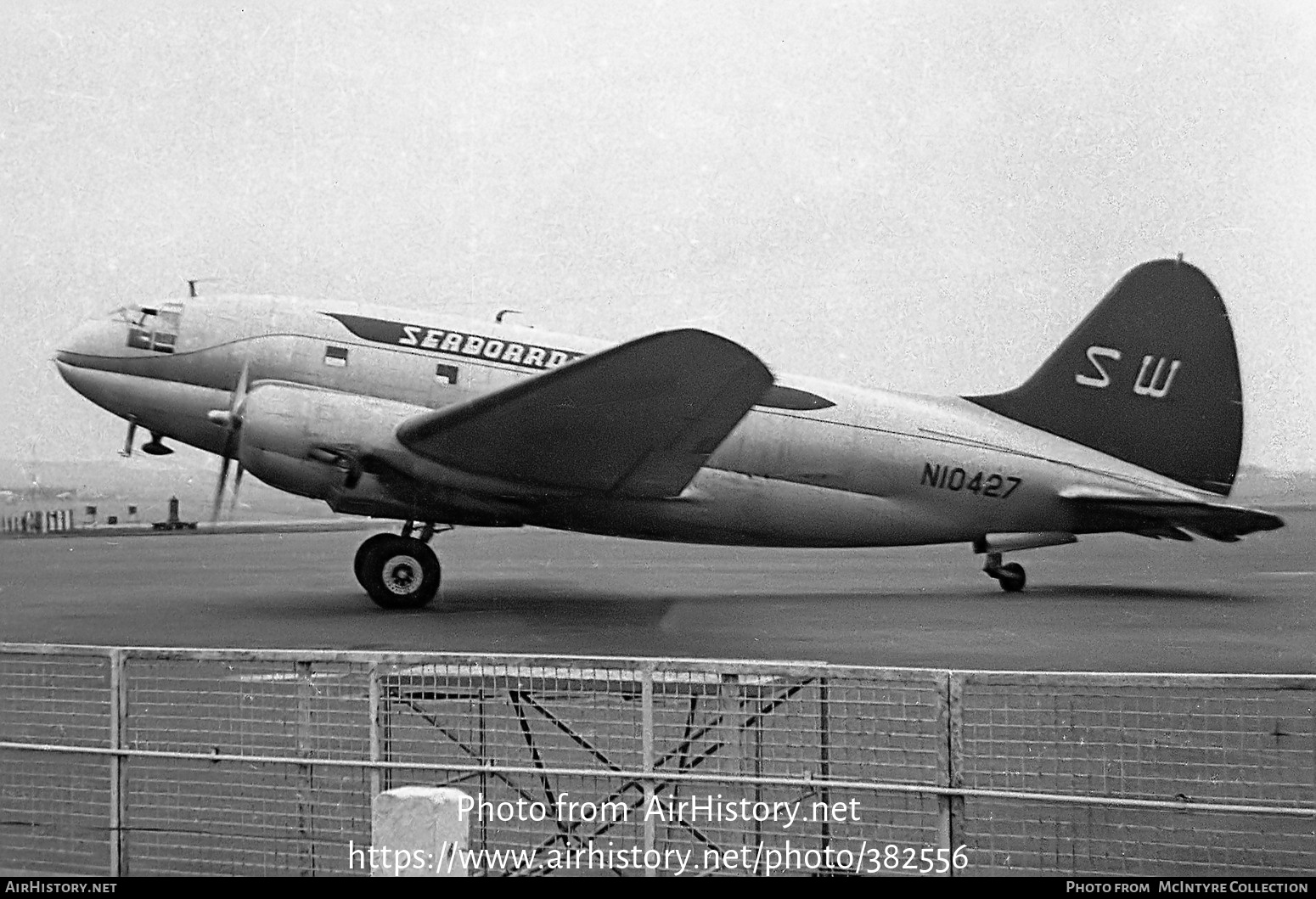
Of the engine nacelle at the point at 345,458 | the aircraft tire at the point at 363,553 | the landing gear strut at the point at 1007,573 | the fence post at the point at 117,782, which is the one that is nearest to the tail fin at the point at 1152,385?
the landing gear strut at the point at 1007,573

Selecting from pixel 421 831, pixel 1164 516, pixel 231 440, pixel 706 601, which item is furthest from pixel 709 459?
pixel 421 831

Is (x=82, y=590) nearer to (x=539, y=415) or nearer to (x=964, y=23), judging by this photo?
(x=539, y=415)

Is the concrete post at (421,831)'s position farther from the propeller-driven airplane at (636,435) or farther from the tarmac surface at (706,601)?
the propeller-driven airplane at (636,435)

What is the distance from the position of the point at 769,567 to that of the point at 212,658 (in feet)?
16.7

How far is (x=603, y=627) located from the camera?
279 inches

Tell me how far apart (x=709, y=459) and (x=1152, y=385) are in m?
2.90

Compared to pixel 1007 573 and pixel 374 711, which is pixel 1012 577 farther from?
pixel 374 711

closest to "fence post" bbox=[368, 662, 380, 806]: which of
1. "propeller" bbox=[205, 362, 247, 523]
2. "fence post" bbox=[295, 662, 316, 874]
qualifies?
"fence post" bbox=[295, 662, 316, 874]

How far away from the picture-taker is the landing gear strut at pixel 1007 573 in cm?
738

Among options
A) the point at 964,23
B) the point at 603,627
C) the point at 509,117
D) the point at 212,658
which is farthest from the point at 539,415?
the point at 212,658

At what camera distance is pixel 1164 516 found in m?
7.45

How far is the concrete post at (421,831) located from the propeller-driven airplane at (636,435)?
205 inches

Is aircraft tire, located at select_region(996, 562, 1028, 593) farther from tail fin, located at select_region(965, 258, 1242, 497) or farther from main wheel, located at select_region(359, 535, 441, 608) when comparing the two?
main wheel, located at select_region(359, 535, 441, 608)

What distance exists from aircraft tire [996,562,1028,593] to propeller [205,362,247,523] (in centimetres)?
486
